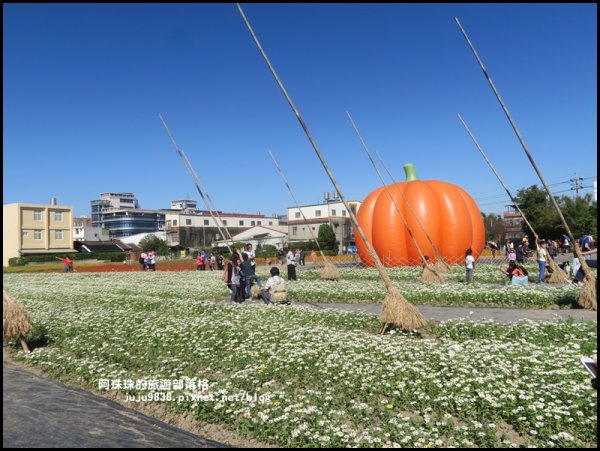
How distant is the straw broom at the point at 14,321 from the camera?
480 inches

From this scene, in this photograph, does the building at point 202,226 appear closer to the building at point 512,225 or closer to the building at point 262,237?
the building at point 262,237

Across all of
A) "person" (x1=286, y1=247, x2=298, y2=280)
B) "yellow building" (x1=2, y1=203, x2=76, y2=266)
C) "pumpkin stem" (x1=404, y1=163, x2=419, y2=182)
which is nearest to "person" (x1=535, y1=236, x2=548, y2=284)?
"person" (x1=286, y1=247, x2=298, y2=280)

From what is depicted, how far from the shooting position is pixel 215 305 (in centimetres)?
1830

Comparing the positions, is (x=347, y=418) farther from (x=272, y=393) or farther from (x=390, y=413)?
(x=272, y=393)

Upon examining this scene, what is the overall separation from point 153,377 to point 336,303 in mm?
11161

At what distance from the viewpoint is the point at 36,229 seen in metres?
88.8

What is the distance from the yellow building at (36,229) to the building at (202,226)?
25344 millimetres

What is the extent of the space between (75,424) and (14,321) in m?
6.34

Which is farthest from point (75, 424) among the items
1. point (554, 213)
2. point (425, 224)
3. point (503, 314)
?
point (554, 213)

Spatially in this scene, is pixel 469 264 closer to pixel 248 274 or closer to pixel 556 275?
pixel 556 275

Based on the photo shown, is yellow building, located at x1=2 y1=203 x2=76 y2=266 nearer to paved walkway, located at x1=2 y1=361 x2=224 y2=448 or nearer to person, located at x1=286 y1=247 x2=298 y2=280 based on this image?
person, located at x1=286 y1=247 x2=298 y2=280

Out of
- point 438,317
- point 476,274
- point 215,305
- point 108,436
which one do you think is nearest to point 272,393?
point 108,436

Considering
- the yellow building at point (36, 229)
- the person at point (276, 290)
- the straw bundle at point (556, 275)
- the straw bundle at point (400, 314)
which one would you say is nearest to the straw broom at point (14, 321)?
the person at point (276, 290)

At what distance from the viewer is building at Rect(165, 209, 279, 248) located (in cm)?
11288
